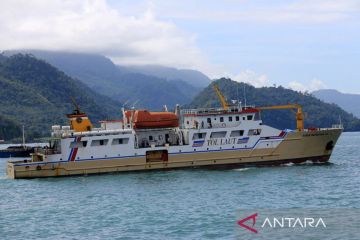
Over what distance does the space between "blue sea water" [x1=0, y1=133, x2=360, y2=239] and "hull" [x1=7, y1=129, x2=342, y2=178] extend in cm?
83

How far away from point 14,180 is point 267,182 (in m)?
19.8

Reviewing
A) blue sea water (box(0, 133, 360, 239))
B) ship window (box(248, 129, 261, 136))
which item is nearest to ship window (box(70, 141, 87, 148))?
→ blue sea water (box(0, 133, 360, 239))

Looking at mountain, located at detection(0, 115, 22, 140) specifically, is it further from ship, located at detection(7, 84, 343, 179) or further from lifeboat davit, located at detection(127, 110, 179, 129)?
lifeboat davit, located at detection(127, 110, 179, 129)

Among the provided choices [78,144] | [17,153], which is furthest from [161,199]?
[17,153]

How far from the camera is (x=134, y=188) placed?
39.3 meters

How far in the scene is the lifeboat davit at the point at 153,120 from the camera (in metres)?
48.2

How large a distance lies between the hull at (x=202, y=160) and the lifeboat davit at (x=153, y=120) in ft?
8.71

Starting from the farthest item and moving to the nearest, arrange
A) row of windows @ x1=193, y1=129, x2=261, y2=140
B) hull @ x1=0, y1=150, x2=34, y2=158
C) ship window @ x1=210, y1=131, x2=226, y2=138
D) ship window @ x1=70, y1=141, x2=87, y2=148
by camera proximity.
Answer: hull @ x1=0, y1=150, x2=34, y2=158
ship window @ x1=210, y1=131, x2=226, y2=138
row of windows @ x1=193, y1=129, x2=261, y2=140
ship window @ x1=70, y1=141, x2=87, y2=148

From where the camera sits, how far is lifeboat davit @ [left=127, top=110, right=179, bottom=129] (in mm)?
48156

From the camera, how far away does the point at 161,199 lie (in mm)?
34781

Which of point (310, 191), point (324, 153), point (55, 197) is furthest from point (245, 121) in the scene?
point (55, 197)

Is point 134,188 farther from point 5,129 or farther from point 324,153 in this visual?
point 5,129

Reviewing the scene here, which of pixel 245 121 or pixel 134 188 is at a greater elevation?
pixel 245 121

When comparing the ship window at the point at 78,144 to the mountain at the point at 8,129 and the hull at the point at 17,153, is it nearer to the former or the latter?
the hull at the point at 17,153
